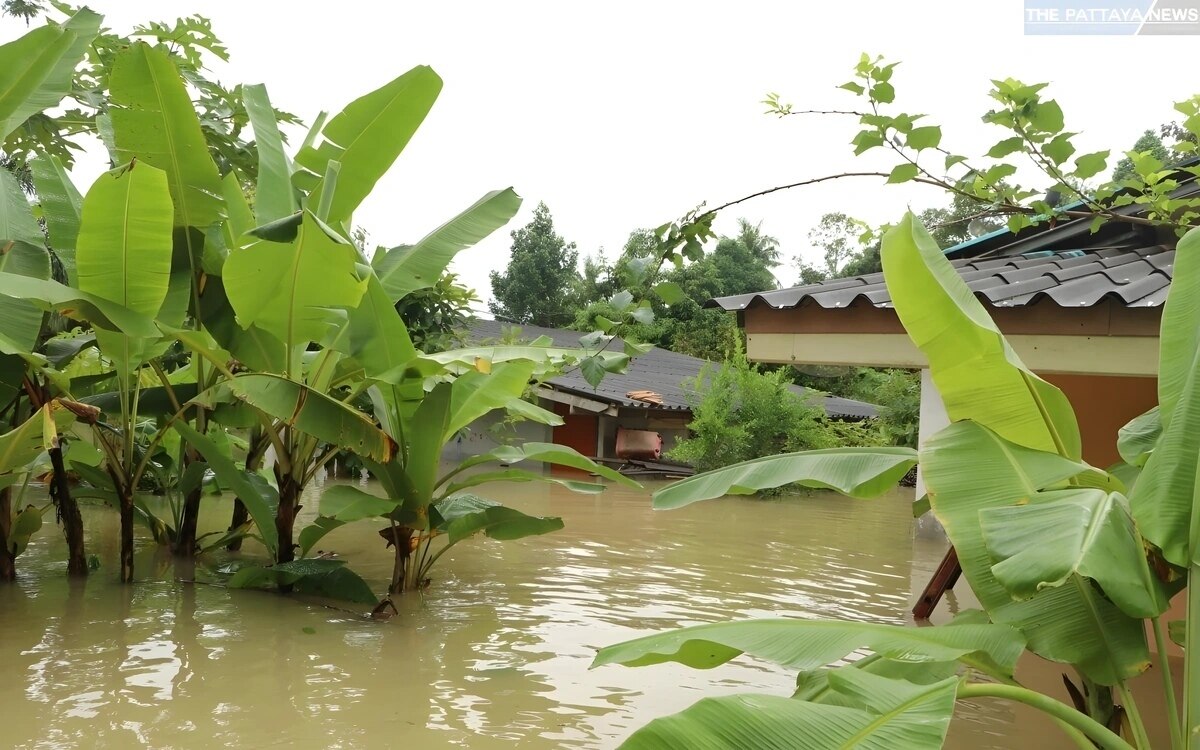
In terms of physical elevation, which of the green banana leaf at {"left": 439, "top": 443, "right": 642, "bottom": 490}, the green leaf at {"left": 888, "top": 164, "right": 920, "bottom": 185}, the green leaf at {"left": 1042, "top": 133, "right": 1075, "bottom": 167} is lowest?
the green banana leaf at {"left": 439, "top": 443, "right": 642, "bottom": 490}

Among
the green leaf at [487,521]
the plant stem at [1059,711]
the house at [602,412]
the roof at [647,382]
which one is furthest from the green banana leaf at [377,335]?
the house at [602,412]

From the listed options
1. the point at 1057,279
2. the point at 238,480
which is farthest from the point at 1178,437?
the point at 238,480

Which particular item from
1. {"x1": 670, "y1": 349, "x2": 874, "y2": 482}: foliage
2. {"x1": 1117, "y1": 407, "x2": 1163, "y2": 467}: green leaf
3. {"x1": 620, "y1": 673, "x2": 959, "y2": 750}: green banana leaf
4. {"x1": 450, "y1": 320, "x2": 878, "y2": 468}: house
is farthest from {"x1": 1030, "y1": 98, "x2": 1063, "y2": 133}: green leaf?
{"x1": 450, "y1": 320, "x2": 878, "y2": 468}: house

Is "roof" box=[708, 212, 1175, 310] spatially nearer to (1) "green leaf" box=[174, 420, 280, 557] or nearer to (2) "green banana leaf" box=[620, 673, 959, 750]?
(2) "green banana leaf" box=[620, 673, 959, 750]

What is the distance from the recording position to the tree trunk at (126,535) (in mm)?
5039

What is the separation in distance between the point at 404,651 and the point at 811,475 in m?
2.42

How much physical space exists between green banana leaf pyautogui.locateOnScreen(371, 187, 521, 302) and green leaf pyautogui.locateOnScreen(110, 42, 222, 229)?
1032mm

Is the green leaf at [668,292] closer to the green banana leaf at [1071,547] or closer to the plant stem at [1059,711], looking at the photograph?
the green banana leaf at [1071,547]

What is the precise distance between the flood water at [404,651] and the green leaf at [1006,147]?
2246 millimetres

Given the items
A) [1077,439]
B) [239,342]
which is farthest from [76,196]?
[1077,439]

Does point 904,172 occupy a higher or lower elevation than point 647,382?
higher

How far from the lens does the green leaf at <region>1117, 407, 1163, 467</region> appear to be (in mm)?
2693

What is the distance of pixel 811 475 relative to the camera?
283 centimetres

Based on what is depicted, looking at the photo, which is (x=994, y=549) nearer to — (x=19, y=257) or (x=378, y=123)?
(x=378, y=123)
